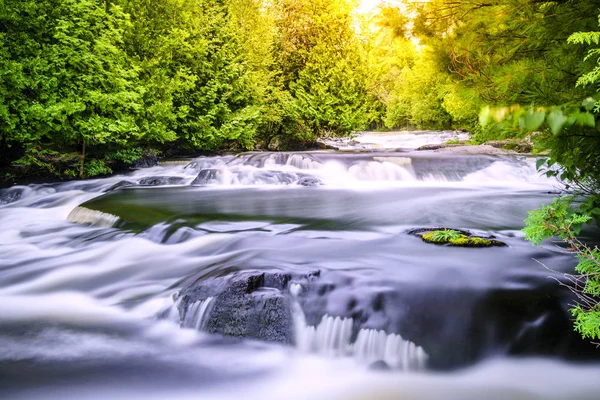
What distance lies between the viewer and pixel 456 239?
6070 millimetres

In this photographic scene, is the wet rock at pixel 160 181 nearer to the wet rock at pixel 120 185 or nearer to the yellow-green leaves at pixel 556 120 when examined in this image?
the wet rock at pixel 120 185

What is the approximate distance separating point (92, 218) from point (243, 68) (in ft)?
38.0

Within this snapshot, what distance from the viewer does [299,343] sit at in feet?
14.8

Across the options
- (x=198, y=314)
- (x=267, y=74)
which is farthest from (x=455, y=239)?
(x=267, y=74)

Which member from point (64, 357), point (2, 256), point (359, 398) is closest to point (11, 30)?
point (2, 256)

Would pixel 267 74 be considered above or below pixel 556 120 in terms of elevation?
above

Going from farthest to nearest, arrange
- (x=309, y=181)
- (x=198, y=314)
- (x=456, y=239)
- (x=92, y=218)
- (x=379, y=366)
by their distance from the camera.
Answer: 1. (x=309, y=181)
2. (x=92, y=218)
3. (x=456, y=239)
4. (x=198, y=314)
5. (x=379, y=366)

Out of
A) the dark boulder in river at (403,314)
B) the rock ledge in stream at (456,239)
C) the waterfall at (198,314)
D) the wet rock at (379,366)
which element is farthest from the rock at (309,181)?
the wet rock at (379,366)

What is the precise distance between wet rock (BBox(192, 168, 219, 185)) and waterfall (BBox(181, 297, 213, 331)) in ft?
29.1

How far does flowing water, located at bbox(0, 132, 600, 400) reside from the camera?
4023mm

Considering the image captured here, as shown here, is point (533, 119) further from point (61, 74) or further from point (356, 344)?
point (61, 74)

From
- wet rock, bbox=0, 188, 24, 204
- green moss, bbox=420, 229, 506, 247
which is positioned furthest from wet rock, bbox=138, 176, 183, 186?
green moss, bbox=420, 229, 506, 247

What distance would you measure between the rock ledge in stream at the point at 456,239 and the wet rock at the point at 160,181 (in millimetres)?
8884

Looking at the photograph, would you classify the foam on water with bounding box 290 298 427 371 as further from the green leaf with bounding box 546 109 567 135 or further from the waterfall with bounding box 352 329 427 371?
the green leaf with bounding box 546 109 567 135
